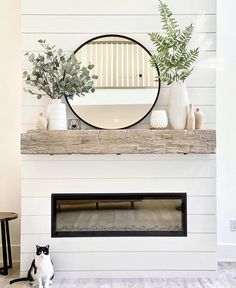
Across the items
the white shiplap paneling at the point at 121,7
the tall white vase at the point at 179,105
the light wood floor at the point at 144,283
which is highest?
the white shiplap paneling at the point at 121,7

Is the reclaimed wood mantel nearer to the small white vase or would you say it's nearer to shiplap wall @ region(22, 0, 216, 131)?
the small white vase

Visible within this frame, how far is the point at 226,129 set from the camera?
370 centimetres

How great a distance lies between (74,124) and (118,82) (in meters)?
0.54

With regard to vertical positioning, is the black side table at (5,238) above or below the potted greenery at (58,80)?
below

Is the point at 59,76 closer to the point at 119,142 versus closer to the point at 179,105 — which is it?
the point at 119,142

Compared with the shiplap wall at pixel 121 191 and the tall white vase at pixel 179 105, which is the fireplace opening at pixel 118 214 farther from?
the tall white vase at pixel 179 105

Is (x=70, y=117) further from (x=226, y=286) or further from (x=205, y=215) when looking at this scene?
(x=226, y=286)

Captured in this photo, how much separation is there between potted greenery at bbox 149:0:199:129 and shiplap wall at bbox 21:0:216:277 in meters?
0.16

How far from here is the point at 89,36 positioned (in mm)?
3262

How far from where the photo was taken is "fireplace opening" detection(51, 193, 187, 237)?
127 inches

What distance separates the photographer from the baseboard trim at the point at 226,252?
3.66 meters

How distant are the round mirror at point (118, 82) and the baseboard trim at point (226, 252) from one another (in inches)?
62.5

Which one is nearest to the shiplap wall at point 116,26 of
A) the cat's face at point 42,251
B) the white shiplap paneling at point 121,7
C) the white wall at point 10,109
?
the white shiplap paneling at point 121,7

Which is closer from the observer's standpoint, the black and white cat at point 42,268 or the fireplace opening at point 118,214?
the black and white cat at point 42,268
